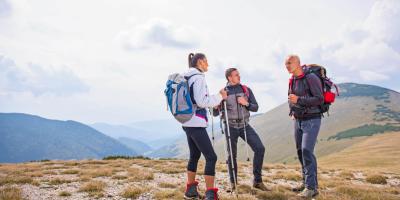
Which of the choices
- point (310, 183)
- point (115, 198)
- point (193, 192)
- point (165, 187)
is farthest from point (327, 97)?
point (115, 198)

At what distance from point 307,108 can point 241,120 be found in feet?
6.65

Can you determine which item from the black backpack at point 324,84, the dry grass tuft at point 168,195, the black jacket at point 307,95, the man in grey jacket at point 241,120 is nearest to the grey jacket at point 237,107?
the man in grey jacket at point 241,120

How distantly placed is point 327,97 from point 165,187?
570 centimetres

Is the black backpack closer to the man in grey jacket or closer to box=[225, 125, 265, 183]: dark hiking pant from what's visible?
the man in grey jacket

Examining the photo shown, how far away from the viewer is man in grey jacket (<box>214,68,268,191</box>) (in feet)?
30.9

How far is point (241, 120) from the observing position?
952cm

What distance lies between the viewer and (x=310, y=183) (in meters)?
8.31

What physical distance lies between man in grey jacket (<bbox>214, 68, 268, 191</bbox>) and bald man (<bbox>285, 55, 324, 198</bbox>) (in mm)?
1413

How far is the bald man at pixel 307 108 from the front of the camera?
8.11 metres

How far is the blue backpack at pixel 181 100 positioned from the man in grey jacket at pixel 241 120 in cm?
266

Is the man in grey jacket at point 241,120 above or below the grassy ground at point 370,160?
above

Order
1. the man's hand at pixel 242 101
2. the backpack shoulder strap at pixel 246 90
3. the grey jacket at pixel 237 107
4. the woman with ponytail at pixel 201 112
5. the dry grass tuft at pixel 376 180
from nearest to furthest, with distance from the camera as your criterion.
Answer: the woman with ponytail at pixel 201 112 < the man's hand at pixel 242 101 < the grey jacket at pixel 237 107 < the backpack shoulder strap at pixel 246 90 < the dry grass tuft at pixel 376 180

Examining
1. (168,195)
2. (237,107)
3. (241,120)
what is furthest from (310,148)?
(168,195)

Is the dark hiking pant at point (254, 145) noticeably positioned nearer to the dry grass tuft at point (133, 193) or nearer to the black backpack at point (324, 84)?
the black backpack at point (324, 84)
